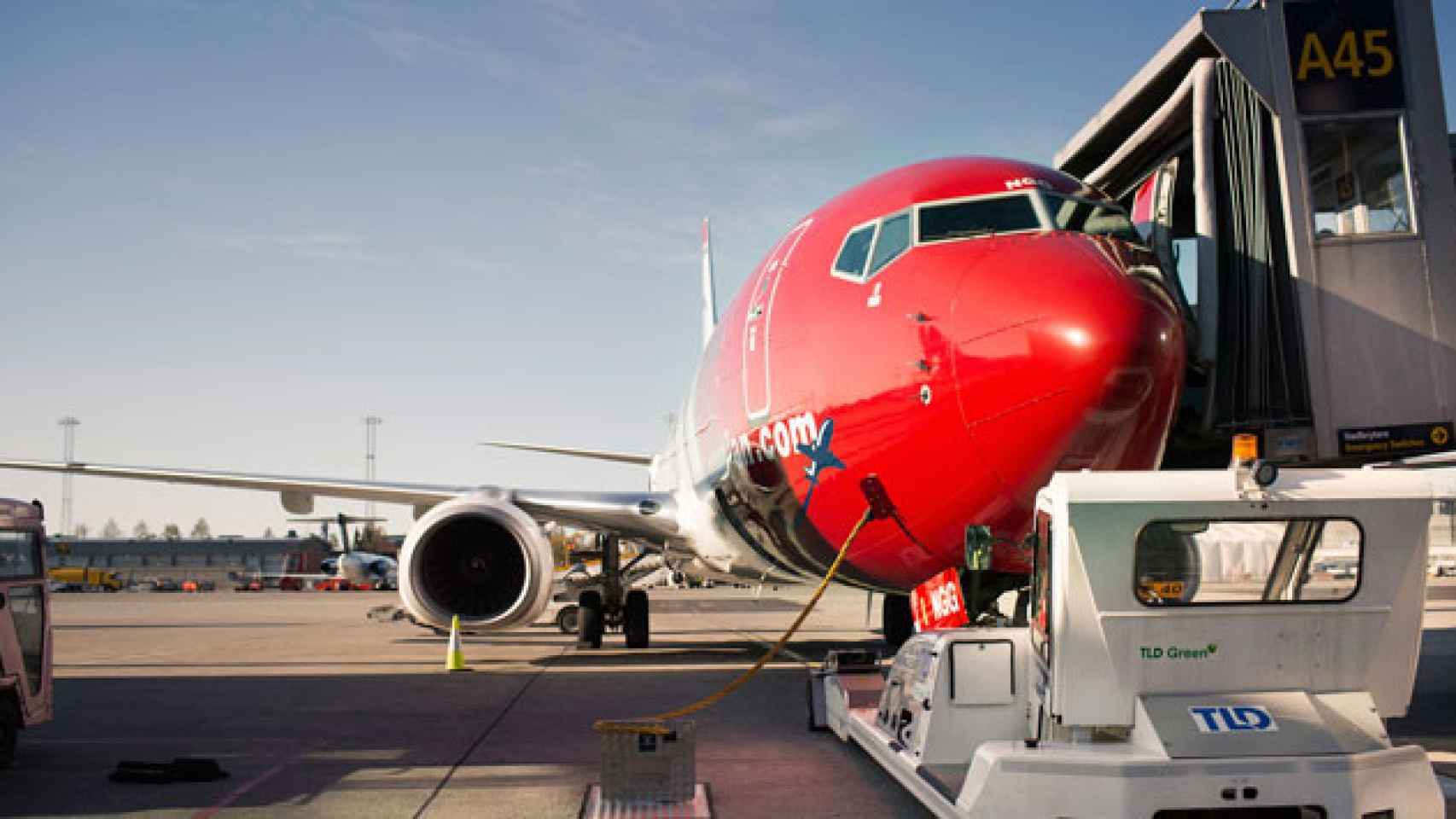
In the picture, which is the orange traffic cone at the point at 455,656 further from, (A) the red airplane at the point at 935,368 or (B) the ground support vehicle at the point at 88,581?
(B) the ground support vehicle at the point at 88,581

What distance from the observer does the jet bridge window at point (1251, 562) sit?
14.8 feet

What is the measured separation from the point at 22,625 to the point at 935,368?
17.9 feet

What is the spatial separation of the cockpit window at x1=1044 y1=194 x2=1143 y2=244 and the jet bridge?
5.00 feet

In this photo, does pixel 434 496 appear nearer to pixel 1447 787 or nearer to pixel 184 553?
pixel 1447 787

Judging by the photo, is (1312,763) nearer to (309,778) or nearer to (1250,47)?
(309,778)

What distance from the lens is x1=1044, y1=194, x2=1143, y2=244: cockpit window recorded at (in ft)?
22.2

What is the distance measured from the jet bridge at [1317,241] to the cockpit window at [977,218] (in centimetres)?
193

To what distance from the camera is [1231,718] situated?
428 cm

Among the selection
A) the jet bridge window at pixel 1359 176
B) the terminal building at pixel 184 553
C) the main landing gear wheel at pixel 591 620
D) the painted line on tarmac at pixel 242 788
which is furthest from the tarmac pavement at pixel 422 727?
the terminal building at pixel 184 553

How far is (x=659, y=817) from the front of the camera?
5289 millimetres

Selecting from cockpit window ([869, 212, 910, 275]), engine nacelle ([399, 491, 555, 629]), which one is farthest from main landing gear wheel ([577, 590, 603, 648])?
cockpit window ([869, 212, 910, 275])

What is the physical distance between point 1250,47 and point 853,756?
17.6 feet

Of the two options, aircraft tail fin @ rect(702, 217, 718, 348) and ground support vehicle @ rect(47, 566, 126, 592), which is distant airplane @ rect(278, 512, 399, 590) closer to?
ground support vehicle @ rect(47, 566, 126, 592)

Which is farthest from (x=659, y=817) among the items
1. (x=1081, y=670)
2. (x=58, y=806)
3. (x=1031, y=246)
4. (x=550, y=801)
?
(x=1031, y=246)
